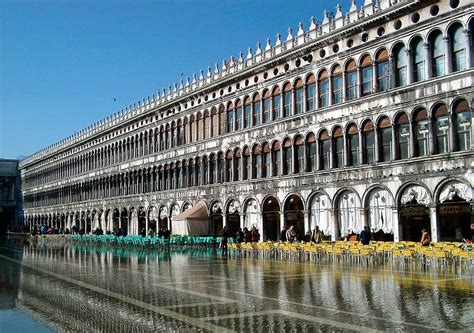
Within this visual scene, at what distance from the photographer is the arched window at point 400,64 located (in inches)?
1264

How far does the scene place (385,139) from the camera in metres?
33.0

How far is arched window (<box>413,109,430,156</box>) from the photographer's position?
30438 millimetres

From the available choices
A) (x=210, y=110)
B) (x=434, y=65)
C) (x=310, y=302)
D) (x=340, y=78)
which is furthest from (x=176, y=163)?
(x=310, y=302)

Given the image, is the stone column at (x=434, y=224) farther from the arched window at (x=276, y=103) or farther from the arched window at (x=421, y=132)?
the arched window at (x=276, y=103)

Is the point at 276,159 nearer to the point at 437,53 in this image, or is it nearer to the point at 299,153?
the point at 299,153

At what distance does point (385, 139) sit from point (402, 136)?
1247mm

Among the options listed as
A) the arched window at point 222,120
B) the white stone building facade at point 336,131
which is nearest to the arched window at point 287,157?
the white stone building facade at point 336,131

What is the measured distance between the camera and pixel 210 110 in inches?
1959

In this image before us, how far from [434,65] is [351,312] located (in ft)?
70.0

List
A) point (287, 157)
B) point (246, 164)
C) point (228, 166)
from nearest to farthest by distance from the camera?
point (287, 157) → point (246, 164) → point (228, 166)

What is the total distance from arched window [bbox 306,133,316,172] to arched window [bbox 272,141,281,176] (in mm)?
3181

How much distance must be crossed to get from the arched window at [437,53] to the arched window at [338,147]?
7.28 meters

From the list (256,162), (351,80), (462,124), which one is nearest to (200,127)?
(256,162)

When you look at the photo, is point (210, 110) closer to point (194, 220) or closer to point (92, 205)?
point (194, 220)
